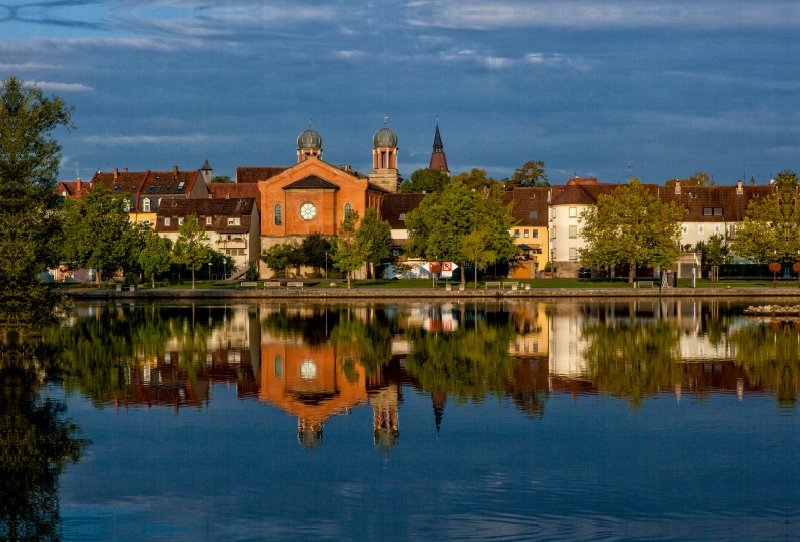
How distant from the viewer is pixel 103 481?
66.6 feet

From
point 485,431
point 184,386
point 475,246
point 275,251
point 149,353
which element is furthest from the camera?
point 275,251

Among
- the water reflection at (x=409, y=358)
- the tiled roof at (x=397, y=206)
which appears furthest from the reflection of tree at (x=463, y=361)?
the tiled roof at (x=397, y=206)

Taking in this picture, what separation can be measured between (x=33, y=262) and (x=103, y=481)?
2361 centimetres

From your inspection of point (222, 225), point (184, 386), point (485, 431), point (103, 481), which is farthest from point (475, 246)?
point (103, 481)

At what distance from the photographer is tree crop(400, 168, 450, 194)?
139 m

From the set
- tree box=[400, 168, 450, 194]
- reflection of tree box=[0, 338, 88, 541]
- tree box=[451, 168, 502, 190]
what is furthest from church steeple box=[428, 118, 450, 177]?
reflection of tree box=[0, 338, 88, 541]

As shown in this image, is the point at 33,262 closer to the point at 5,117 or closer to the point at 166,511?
the point at 5,117

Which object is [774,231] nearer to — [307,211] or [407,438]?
[307,211]

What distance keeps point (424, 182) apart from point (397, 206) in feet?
105

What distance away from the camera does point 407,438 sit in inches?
956

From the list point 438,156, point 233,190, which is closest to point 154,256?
point 233,190

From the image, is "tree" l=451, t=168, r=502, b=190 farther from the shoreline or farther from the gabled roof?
the shoreline

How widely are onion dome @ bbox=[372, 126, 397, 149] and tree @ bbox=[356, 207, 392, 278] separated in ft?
137

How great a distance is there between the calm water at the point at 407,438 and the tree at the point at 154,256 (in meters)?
38.8
